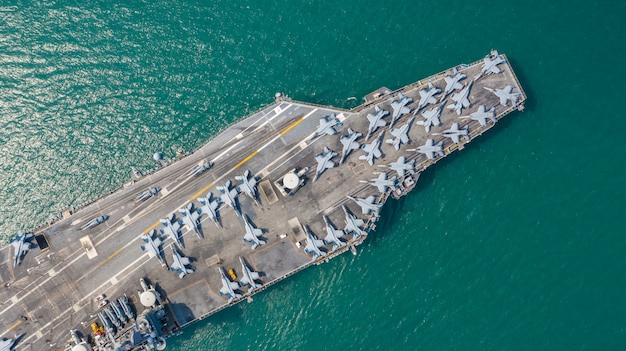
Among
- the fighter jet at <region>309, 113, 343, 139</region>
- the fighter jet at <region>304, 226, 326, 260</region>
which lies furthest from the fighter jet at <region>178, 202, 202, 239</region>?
the fighter jet at <region>309, 113, 343, 139</region>

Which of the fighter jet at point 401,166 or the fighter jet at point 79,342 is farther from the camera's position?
the fighter jet at point 401,166

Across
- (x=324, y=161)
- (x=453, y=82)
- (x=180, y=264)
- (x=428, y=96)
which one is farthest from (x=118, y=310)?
(x=453, y=82)

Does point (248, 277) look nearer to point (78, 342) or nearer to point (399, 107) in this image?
point (78, 342)

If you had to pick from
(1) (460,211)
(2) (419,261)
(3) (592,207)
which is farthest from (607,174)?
(2) (419,261)

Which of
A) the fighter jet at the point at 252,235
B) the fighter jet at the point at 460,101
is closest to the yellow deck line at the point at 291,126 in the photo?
the fighter jet at the point at 252,235

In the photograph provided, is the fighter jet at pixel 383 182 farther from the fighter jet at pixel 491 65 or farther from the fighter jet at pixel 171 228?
the fighter jet at pixel 171 228

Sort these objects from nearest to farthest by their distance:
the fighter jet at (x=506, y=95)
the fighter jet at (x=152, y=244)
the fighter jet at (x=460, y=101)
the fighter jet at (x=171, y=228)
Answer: the fighter jet at (x=152, y=244), the fighter jet at (x=171, y=228), the fighter jet at (x=460, y=101), the fighter jet at (x=506, y=95)

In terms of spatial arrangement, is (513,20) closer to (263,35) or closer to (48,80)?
(263,35)
